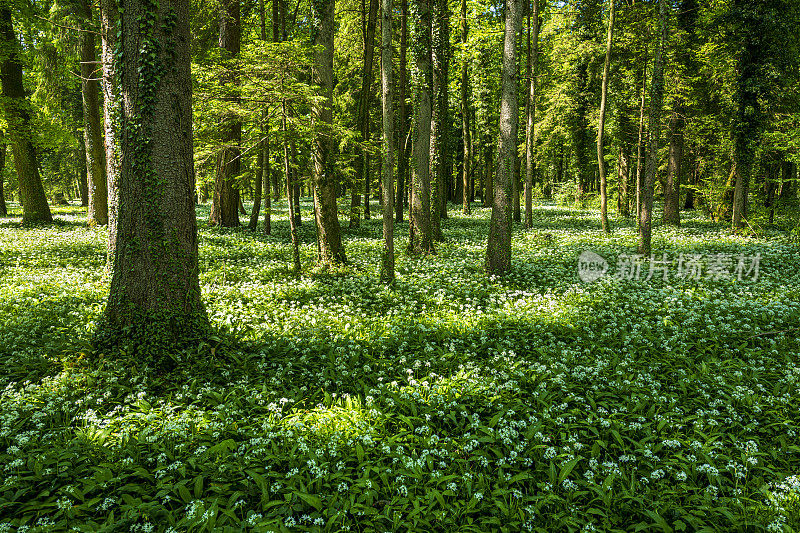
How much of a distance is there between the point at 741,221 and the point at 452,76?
749 inches

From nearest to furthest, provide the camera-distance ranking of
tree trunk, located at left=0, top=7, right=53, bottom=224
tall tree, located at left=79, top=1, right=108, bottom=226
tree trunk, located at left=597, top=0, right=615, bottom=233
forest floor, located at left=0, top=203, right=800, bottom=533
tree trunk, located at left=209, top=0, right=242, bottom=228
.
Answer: forest floor, located at left=0, top=203, right=800, bottom=533 → tree trunk, located at left=209, top=0, right=242, bottom=228 → tall tree, located at left=79, top=1, right=108, bottom=226 → tree trunk, located at left=0, top=7, right=53, bottom=224 → tree trunk, located at left=597, top=0, right=615, bottom=233

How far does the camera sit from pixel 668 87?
19734mm

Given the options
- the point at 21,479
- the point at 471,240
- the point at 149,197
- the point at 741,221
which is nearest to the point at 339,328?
the point at 149,197

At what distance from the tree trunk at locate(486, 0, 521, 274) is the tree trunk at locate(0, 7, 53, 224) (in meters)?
19.7

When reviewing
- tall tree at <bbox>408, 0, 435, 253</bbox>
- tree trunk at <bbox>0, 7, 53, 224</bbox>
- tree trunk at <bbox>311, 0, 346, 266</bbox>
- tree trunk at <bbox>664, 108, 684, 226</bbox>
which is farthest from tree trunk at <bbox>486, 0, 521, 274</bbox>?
tree trunk at <bbox>0, 7, 53, 224</bbox>

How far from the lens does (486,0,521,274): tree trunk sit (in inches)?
391

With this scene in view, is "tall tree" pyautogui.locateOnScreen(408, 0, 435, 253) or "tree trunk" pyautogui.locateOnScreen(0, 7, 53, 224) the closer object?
"tall tree" pyautogui.locateOnScreen(408, 0, 435, 253)

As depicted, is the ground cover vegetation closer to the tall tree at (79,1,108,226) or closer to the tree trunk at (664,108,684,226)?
the tall tree at (79,1,108,226)

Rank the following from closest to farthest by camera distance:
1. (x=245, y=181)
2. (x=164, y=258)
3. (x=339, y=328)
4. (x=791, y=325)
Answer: (x=164, y=258), (x=339, y=328), (x=791, y=325), (x=245, y=181)

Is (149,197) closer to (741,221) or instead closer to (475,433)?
(475,433)

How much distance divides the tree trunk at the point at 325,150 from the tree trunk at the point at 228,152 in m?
2.25

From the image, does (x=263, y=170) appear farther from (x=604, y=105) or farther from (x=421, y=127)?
(x=604, y=105)

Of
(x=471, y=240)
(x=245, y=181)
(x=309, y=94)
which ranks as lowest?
(x=471, y=240)

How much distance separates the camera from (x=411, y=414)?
16.6 ft
